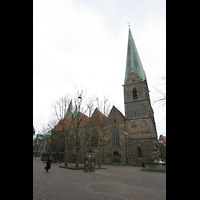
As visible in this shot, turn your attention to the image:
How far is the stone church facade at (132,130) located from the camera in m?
27.5

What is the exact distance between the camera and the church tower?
27.2m

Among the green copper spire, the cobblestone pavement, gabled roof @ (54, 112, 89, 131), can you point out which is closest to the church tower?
the green copper spire

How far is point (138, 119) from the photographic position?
30.3 meters

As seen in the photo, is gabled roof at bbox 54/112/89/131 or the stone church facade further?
the stone church facade

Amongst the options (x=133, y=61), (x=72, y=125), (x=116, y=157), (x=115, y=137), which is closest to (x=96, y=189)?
(x=116, y=157)

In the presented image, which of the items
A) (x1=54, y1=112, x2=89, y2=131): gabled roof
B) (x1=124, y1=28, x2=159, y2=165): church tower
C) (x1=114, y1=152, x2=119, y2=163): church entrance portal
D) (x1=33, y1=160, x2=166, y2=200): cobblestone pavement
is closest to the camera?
(x1=33, y1=160, x2=166, y2=200): cobblestone pavement

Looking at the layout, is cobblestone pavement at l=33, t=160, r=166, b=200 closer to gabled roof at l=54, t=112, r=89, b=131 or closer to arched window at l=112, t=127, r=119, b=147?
gabled roof at l=54, t=112, r=89, b=131

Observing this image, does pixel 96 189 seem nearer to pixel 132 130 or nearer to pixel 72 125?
pixel 132 130

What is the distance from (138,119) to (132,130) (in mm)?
2716

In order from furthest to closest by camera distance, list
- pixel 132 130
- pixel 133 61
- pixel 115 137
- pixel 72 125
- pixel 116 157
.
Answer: pixel 72 125, pixel 133 61, pixel 115 137, pixel 132 130, pixel 116 157

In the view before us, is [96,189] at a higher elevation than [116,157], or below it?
higher
